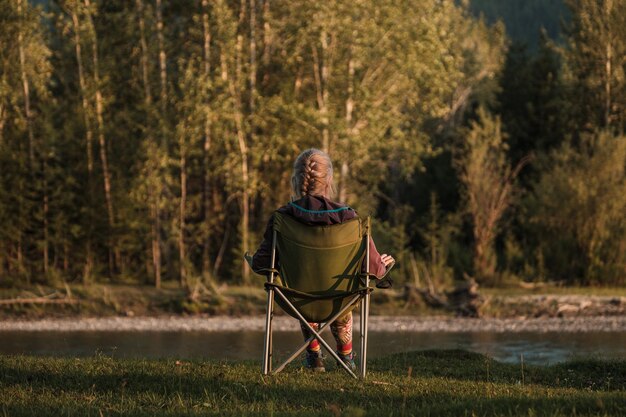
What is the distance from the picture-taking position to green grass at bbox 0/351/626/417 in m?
6.82

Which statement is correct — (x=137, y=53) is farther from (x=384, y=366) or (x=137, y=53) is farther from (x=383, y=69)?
(x=384, y=366)

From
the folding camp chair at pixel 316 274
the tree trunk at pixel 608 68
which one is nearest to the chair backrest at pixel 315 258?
the folding camp chair at pixel 316 274

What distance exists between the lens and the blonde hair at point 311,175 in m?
8.59

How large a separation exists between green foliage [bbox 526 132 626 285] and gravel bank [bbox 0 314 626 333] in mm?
3810

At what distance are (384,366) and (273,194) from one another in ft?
55.4

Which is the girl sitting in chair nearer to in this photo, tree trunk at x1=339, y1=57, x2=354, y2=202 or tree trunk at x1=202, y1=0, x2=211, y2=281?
tree trunk at x1=202, y1=0, x2=211, y2=281

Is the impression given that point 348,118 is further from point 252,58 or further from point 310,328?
point 310,328

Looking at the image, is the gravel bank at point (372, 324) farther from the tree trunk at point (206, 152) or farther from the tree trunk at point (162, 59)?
the tree trunk at point (162, 59)

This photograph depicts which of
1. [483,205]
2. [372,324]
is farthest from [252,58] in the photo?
[372,324]

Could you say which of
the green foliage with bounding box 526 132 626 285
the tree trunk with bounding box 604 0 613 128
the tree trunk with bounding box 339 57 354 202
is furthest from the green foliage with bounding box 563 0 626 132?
the tree trunk with bounding box 339 57 354 202

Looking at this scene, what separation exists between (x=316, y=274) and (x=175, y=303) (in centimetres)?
1580

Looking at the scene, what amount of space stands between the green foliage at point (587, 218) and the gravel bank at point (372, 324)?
3810 millimetres

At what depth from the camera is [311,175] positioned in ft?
28.2

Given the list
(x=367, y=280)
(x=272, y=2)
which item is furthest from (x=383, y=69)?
(x=367, y=280)
